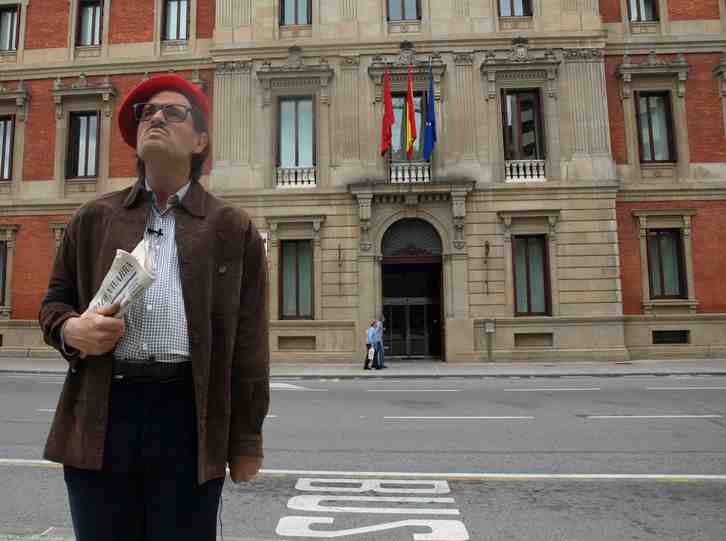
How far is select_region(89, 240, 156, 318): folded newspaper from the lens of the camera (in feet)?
5.82

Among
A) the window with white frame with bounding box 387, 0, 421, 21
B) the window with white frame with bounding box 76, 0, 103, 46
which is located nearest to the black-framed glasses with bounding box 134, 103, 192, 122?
the window with white frame with bounding box 387, 0, 421, 21

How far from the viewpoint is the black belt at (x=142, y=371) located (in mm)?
1931

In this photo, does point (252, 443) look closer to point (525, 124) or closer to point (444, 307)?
point (444, 307)

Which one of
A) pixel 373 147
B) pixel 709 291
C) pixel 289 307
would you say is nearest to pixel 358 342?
pixel 289 307

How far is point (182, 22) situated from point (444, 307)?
1564cm

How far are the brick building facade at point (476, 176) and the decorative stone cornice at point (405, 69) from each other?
7 cm

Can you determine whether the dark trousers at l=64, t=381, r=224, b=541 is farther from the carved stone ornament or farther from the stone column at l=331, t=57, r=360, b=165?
the carved stone ornament

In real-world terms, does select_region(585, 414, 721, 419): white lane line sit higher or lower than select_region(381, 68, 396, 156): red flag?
lower

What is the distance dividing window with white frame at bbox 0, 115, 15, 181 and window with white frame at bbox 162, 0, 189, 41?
24.1 feet

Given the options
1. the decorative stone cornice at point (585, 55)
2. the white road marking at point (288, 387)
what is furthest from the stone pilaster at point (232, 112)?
the decorative stone cornice at point (585, 55)

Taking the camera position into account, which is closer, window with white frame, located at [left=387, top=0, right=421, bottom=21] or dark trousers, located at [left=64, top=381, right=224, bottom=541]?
dark trousers, located at [left=64, top=381, right=224, bottom=541]

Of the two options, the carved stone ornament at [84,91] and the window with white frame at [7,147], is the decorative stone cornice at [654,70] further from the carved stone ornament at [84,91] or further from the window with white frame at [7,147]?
the window with white frame at [7,147]

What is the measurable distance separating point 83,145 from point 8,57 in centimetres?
523

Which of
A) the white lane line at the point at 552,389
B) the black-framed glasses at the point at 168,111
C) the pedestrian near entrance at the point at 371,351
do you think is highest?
the black-framed glasses at the point at 168,111
